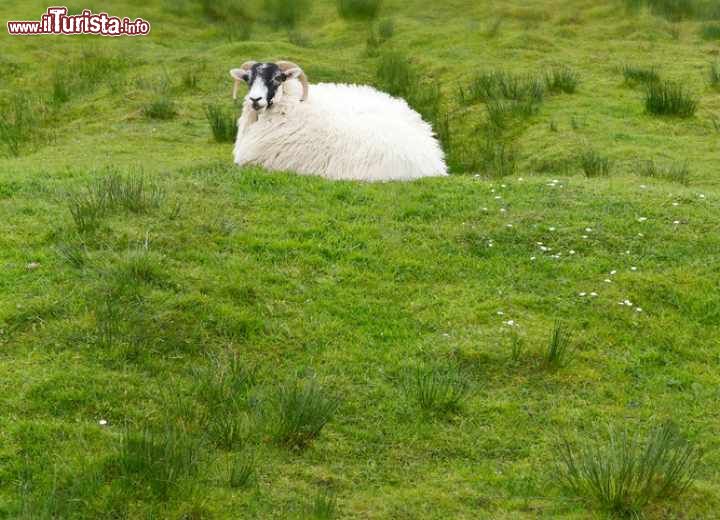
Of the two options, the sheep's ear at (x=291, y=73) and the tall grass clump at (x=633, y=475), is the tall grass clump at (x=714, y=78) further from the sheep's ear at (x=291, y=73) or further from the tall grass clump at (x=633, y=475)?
the tall grass clump at (x=633, y=475)

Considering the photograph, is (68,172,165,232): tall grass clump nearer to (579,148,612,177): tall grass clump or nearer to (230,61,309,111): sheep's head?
(230,61,309,111): sheep's head

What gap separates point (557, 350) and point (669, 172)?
402 cm

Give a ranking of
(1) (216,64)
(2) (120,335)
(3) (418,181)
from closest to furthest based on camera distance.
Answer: (2) (120,335) → (3) (418,181) → (1) (216,64)

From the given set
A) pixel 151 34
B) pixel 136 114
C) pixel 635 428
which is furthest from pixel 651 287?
pixel 151 34

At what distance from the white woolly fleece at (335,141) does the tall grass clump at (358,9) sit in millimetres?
8500

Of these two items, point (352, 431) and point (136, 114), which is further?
point (136, 114)

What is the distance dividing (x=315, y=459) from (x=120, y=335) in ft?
4.50

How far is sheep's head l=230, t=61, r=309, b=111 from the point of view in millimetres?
9164

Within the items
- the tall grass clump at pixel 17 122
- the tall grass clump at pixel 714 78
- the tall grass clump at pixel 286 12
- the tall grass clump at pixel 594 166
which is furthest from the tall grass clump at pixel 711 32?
the tall grass clump at pixel 17 122

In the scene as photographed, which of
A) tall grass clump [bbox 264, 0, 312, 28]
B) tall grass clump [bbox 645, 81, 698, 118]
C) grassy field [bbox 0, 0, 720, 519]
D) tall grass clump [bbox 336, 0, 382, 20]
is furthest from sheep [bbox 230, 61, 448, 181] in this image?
tall grass clump [bbox 264, 0, 312, 28]

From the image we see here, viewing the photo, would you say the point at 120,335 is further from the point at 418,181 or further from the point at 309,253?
the point at 418,181

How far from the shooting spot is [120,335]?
5.51 m

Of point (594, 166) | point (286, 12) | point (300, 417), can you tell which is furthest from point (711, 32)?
point (300, 417)

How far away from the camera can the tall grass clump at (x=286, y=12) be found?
59.1 ft
